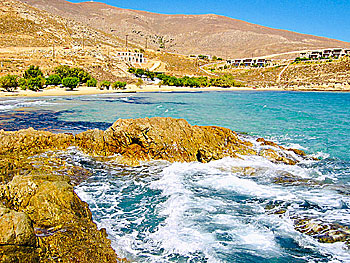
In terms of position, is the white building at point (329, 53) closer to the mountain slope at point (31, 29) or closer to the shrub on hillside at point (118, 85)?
the shrub on hillside at point (118, 85)

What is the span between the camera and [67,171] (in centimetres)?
949

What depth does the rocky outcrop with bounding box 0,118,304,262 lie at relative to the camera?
3934 mm

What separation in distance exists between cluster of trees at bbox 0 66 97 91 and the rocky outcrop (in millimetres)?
38849

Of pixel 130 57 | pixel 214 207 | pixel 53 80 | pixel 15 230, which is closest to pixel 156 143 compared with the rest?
pixel 214 207

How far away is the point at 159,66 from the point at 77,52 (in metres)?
27.0

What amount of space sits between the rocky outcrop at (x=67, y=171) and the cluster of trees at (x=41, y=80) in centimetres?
3885

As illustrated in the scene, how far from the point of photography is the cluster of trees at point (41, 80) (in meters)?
44.0

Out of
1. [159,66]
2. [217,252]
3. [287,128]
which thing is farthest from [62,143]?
[159,66]

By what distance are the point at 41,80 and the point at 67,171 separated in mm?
45507

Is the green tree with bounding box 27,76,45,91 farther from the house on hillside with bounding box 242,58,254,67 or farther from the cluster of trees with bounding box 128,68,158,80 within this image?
the house on hillside with bounding box 242,58,254,67

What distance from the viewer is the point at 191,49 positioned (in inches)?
7141

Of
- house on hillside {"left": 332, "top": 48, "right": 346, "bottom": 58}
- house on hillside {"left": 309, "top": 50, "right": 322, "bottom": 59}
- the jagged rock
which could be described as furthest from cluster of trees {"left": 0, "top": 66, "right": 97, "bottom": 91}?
house on hillside {"left": 332, "top": 48, "right": 346, "bottom": 58}

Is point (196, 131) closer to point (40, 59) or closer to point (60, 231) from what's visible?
point (60, 231)

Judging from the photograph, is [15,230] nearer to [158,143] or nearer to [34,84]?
[158,143]
